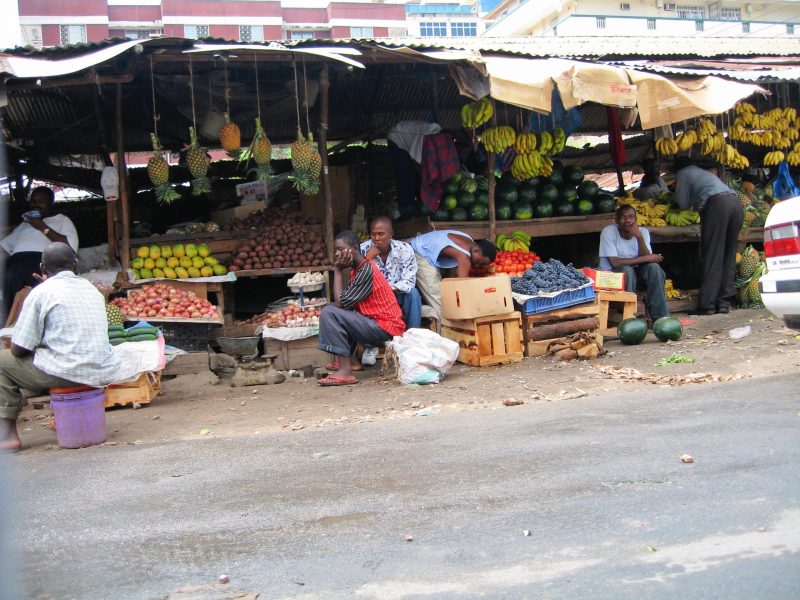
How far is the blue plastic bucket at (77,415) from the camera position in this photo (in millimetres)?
5613

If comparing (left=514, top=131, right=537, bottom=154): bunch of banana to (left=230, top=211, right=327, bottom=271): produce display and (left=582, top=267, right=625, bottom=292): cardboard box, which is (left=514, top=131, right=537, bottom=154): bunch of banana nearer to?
(left=582, top=267, right=625, bottom=292): cardboard box

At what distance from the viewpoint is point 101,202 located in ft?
38.3

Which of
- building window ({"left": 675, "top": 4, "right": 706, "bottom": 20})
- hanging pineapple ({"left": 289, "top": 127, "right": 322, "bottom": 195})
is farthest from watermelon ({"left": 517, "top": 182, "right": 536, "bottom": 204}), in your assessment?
building window ({"left": 675, "top": 4, "right": 706, "bottom": 20})

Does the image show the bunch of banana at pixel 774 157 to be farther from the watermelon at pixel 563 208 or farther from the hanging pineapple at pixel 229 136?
the hanging pineapple at pixel 229 136

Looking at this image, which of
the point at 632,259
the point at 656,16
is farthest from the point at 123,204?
the point at 656,16

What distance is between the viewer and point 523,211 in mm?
10102

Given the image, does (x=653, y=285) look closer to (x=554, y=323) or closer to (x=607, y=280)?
(x=607, y=280)

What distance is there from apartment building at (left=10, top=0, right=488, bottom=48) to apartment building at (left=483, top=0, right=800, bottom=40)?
9.81m

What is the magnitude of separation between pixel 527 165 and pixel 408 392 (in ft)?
14.6

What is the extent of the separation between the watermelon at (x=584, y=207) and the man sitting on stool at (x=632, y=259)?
0.79m

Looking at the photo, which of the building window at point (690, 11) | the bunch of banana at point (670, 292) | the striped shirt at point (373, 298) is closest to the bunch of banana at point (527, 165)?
the bunch of banana at point (670, 292)

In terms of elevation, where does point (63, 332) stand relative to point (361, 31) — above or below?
below

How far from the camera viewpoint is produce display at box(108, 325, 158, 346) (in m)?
6.86

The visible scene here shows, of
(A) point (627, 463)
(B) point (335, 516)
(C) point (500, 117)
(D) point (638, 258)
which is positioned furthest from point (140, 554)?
(C) point (500, 117)
